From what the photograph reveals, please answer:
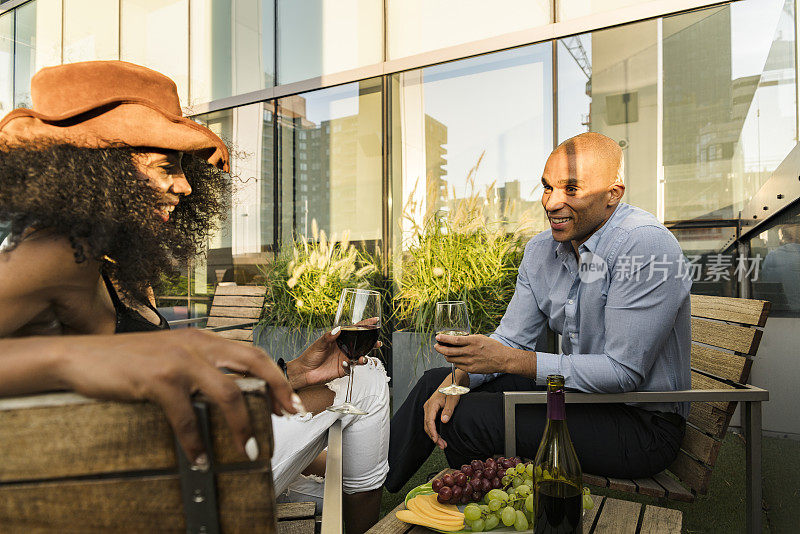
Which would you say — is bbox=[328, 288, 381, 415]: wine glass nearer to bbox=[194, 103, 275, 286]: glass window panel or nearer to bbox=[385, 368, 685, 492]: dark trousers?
bbox=[385, 368, 685, 492]: dark trousers

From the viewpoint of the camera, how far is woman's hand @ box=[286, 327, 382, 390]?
1.47m

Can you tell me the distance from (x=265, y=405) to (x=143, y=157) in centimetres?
123

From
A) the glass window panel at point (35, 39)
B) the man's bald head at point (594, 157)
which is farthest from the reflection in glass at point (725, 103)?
the glass window panel at point (35, 39)

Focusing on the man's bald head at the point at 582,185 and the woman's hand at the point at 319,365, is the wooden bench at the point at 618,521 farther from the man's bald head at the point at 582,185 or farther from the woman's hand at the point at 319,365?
the man's bald head at the point at 582,185

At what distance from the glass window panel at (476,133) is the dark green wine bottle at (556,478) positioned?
345cm

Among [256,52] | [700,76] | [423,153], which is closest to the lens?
[700,76]

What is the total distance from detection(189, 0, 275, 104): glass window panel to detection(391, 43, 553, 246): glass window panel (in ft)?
6.26

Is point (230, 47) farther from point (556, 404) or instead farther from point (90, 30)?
point (556, 404)

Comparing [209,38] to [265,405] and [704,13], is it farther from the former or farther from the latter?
[265,405]

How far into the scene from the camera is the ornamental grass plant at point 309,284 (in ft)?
13.8

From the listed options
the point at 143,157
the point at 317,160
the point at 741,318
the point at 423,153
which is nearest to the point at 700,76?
the point at 423,153

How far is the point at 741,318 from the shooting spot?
1948 mm

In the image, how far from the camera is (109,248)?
0.90 metres

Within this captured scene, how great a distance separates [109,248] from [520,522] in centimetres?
95
